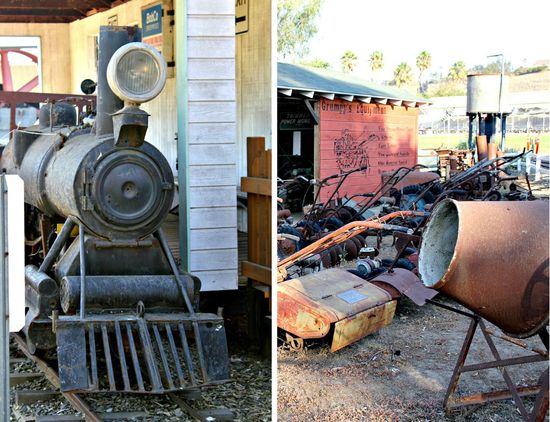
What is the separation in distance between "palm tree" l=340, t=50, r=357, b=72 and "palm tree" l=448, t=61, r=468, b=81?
1.23 feet

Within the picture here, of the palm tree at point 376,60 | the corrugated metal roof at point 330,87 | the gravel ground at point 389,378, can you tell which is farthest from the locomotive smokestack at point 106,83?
the palm tree at point 376,60

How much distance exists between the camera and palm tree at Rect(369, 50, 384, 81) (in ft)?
9.19

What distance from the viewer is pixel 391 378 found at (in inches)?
136

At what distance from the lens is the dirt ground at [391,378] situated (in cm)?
302

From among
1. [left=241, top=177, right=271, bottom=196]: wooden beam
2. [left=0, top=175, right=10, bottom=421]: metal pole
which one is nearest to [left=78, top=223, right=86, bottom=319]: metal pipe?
[left=241, top=177, right=271, bottom=196]: wooden beam

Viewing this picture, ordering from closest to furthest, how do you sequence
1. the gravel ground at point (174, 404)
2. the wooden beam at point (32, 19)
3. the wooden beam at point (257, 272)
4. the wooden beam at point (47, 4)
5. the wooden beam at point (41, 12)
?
the gravel ground at point (174, 404) → the wooden beam at point (257, 272) → the wooden beam at point (47, 4) → the wooden beam at point (41, 12) → the wooden beam at point (32, 19)

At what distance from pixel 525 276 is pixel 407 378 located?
3.90 ft

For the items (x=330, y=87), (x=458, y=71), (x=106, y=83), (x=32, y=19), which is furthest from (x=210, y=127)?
(x=32, y=19)

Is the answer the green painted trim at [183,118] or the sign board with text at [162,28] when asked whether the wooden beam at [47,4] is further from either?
the green painted trim at [183,118]

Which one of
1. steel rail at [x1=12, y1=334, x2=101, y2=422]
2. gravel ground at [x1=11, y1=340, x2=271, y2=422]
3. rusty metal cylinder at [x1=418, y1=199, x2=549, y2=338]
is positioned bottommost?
gravel ground at [x1=11, y1=340, x2=271, y2=422]

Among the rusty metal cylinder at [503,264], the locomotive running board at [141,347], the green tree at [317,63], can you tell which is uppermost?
the green tree at [317,63]

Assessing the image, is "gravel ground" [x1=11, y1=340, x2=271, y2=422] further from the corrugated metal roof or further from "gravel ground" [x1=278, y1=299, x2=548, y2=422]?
the corrugated metal roof

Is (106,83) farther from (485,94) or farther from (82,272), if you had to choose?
(485,94)

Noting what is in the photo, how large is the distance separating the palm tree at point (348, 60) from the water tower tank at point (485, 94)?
0.45 meters
